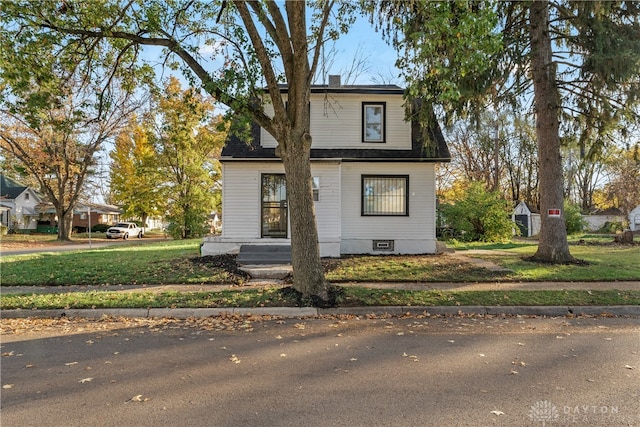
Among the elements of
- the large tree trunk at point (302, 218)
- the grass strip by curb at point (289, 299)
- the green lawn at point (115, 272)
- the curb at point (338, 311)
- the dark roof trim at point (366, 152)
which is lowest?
the curb at point (338, 311)

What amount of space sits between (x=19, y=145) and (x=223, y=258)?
87.3ft

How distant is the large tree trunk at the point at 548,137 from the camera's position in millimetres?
11469

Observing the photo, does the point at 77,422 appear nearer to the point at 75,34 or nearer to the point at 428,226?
the point at 75,34

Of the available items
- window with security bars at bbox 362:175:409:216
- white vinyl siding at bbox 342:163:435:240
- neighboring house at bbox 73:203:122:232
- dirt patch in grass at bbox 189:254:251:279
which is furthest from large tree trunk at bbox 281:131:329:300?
neighboring house at bbox 73:203:122:232

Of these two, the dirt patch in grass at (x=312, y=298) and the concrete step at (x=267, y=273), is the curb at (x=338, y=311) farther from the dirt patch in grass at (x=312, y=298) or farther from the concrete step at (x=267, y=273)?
the concrete step at (x=267, y=273)

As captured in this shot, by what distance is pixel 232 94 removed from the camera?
24.1 ft

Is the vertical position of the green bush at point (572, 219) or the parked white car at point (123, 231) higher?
the green bush at point (572, 219)

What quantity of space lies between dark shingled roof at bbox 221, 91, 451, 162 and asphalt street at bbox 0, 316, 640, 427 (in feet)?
25.0

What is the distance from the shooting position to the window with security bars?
14.0 metres

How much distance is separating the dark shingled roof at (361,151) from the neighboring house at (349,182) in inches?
1.4

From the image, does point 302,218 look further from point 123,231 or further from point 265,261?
point 123,231

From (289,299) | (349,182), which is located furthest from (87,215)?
(289,299)

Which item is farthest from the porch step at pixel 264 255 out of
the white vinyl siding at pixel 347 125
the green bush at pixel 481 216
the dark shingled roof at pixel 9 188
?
the dark shingled roof at pixel 9 188

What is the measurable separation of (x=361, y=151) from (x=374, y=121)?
134 centimetres
